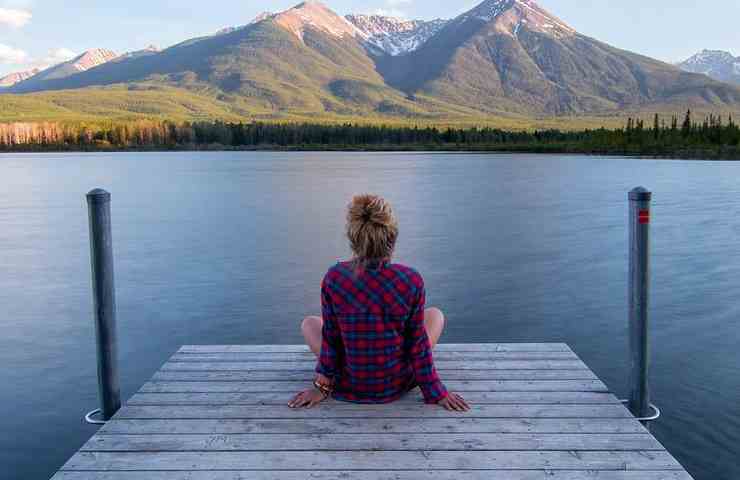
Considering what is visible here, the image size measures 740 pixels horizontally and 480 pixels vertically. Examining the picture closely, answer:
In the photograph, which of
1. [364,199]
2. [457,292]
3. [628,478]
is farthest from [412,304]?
[457,292]

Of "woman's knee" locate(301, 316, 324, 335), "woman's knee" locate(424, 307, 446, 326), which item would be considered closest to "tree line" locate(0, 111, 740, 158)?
"woman's knee" locate(424, 307, 446, 326)

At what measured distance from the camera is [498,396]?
21.7 feet

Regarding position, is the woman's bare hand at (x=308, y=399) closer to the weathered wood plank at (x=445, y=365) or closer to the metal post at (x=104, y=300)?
the weathered wood plank at (x=445, y=365)

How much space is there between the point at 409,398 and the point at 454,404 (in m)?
0.45

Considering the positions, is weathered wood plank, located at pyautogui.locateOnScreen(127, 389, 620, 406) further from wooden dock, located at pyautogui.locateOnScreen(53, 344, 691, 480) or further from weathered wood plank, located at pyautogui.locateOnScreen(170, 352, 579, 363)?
weathered wood plank, located at pyautogui.locateOnScreen(170, 352, 579, 363)

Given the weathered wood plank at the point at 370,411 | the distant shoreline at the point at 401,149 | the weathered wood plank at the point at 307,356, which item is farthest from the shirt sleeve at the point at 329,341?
the distant shoreline at the point at 401,149

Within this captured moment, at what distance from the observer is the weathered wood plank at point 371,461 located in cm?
525

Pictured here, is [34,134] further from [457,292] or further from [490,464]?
[490,464]

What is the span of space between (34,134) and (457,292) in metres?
152

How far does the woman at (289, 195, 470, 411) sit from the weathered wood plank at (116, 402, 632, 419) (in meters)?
0.10

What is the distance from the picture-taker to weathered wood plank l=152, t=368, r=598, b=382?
7.16m

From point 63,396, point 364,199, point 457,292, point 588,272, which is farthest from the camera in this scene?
point 588,272

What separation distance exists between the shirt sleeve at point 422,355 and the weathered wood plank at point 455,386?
57cm

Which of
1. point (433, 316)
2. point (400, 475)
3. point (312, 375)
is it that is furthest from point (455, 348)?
point (400, 475)
